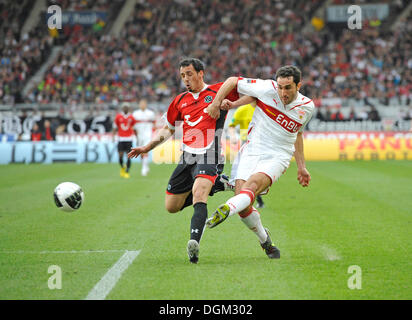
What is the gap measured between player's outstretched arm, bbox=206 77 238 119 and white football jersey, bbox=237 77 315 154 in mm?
148

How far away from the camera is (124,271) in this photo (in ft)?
18.4

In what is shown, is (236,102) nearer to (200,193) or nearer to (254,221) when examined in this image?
(200,193)

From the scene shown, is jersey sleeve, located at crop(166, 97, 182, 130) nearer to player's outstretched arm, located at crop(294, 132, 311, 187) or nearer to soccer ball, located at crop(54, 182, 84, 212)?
player's outstretched arm, located at crop(294, 132, 311, 187)

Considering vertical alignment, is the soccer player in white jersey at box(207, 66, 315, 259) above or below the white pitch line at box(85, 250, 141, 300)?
above

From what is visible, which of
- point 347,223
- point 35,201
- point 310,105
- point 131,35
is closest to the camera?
point 310,105

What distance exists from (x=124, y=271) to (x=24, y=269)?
1.02m

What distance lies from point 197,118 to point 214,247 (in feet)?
5.06

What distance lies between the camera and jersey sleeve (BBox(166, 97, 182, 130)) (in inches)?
273

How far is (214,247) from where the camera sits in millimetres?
6973

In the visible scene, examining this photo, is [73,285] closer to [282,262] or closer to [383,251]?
[282,262]

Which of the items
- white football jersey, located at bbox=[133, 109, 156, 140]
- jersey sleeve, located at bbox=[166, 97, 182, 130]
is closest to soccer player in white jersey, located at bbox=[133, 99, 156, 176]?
white football jersey, located at bbox=[133, 109, 156, 140]

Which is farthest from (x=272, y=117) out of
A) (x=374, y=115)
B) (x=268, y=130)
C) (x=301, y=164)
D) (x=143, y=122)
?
(x=374, y=115)
